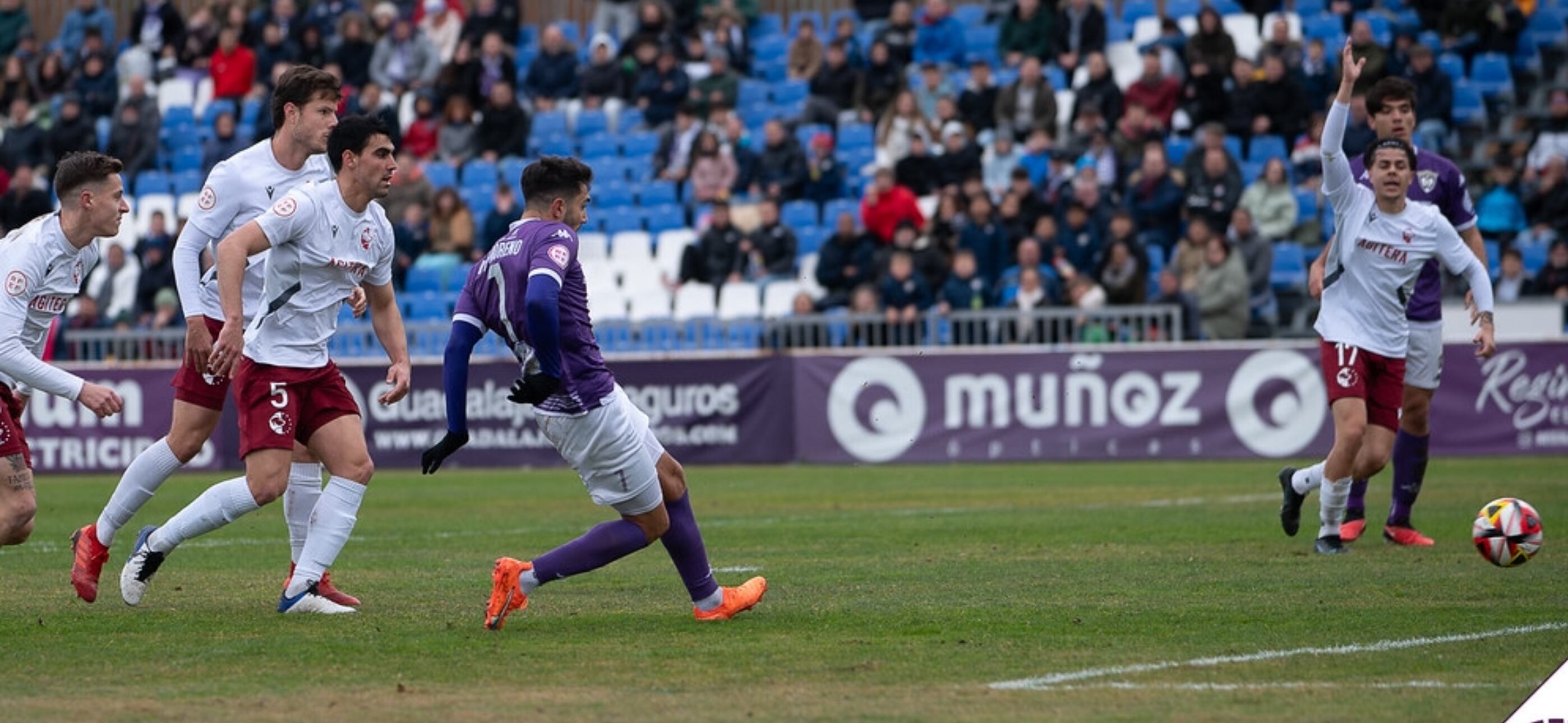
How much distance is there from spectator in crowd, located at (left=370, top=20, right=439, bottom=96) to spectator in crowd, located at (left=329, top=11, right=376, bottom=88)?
12 cm

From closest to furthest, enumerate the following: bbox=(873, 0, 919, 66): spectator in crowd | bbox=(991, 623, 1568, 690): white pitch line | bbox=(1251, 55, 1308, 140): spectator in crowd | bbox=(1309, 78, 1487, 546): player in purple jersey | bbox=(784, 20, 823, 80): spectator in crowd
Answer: bbox=(991, 623, 1568, 690): white pitch line, bbox=(1309, 78, 1487, 546): player in purple jersey, bbox=(1251, 55, 1308, 140): spectator in crowd, bbox=(873, 0, 919, 66): spectator in crowd, bbox=(784, 20, 823, 80): spectator in crowd

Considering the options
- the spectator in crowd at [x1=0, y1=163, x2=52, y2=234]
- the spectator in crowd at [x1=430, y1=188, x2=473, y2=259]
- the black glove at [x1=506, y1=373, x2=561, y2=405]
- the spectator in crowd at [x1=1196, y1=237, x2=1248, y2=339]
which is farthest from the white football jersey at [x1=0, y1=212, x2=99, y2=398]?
the spectator in crowd at [x1=0, y1=163, x2=52, y2=234]

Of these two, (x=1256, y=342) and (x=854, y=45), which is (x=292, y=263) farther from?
(x=854, y=45)

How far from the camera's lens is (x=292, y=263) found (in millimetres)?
9086

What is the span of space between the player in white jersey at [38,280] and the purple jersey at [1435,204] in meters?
7.06

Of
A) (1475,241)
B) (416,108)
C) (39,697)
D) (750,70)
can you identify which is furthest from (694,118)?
(39,697)

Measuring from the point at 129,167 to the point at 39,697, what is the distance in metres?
25.0

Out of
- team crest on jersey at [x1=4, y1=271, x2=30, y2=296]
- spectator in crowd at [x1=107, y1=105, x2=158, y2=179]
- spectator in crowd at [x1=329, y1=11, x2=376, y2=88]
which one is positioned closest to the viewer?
team crest on jersey at [x1=4, y1=271, x2=30, y2=296]

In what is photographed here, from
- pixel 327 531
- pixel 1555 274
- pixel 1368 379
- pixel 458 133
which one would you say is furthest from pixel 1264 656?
pixel 458 133

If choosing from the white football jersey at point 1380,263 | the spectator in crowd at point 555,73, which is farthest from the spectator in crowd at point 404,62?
the white football jersey at point 1380,263

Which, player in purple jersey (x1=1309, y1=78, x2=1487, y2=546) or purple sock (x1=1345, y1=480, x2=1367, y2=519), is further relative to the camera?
purple sock (x1=1345, y1=480, x2=1367, y2=519)

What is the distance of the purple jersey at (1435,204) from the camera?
479 inches

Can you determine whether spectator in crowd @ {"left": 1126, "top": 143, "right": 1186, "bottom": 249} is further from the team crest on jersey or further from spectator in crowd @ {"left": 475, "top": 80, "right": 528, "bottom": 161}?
the team crest on jersey

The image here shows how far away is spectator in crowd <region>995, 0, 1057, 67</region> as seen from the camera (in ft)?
87.1
